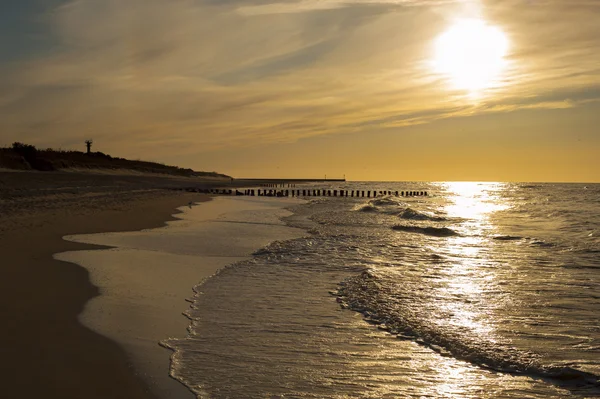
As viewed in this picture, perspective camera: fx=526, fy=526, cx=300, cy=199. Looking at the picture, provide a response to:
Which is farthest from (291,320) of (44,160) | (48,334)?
(44,160)

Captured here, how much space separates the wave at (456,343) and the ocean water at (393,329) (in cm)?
2

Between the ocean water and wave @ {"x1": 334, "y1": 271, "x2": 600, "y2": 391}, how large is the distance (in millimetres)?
Answer: 19

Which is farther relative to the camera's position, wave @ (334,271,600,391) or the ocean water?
wave @ (334,271,600,391)

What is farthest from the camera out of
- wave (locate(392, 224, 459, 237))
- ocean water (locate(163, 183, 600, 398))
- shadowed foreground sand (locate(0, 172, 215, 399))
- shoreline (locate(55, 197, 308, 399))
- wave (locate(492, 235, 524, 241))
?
wave (locate(392, 224, 459, 237))

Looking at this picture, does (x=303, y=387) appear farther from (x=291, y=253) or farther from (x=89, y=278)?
(x=291, y=253)

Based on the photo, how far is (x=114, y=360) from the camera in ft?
20.6

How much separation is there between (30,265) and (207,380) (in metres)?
7.46

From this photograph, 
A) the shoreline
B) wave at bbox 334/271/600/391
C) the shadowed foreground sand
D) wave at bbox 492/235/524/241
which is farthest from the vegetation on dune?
wave at bbox 334/271/600/391

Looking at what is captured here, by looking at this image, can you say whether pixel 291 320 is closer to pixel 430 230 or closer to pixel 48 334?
pixel 48 334

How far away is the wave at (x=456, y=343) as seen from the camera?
21.0 feet

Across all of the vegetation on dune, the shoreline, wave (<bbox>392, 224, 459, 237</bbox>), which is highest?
the vegetation on dune

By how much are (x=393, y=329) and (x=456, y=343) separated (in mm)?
1082

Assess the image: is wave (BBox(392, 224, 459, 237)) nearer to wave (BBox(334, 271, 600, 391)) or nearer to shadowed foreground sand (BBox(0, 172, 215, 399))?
wave (BBox(334, 271, 600, 391))

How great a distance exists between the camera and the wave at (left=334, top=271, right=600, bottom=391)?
6.41 metres
